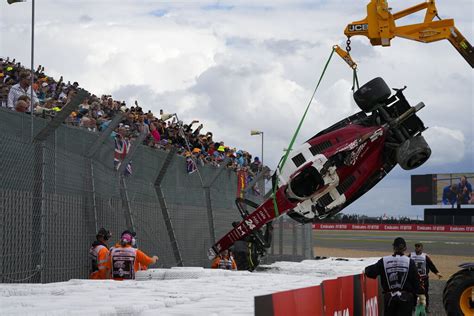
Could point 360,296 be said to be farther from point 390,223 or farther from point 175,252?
point 390,223

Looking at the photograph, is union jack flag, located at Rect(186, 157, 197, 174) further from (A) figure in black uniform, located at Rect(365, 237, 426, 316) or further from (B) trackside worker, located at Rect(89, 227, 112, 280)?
(A) figure in black uniform, located at Rect(365, 237, 426, 316)

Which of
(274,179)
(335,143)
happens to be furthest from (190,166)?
(335,143)

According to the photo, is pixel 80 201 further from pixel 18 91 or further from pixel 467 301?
pixel 467 301

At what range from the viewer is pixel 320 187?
15.0m

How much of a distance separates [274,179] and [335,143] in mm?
1379

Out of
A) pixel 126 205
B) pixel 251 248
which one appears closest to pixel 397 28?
pixel 251 248

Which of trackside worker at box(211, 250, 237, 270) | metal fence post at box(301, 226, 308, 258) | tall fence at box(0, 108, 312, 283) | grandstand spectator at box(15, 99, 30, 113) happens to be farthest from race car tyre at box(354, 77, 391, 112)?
metal fence post at box(301, 226, 308, 258)

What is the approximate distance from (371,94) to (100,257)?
20.1ft

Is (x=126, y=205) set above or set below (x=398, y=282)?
above

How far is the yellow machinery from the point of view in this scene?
1545 cm

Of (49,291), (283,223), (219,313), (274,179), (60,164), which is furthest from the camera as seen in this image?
(283,223)

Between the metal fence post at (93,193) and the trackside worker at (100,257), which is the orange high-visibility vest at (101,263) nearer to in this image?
the trackside worker at (100,257)

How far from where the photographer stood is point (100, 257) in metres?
10.8

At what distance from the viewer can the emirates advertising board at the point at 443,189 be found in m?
81.9
